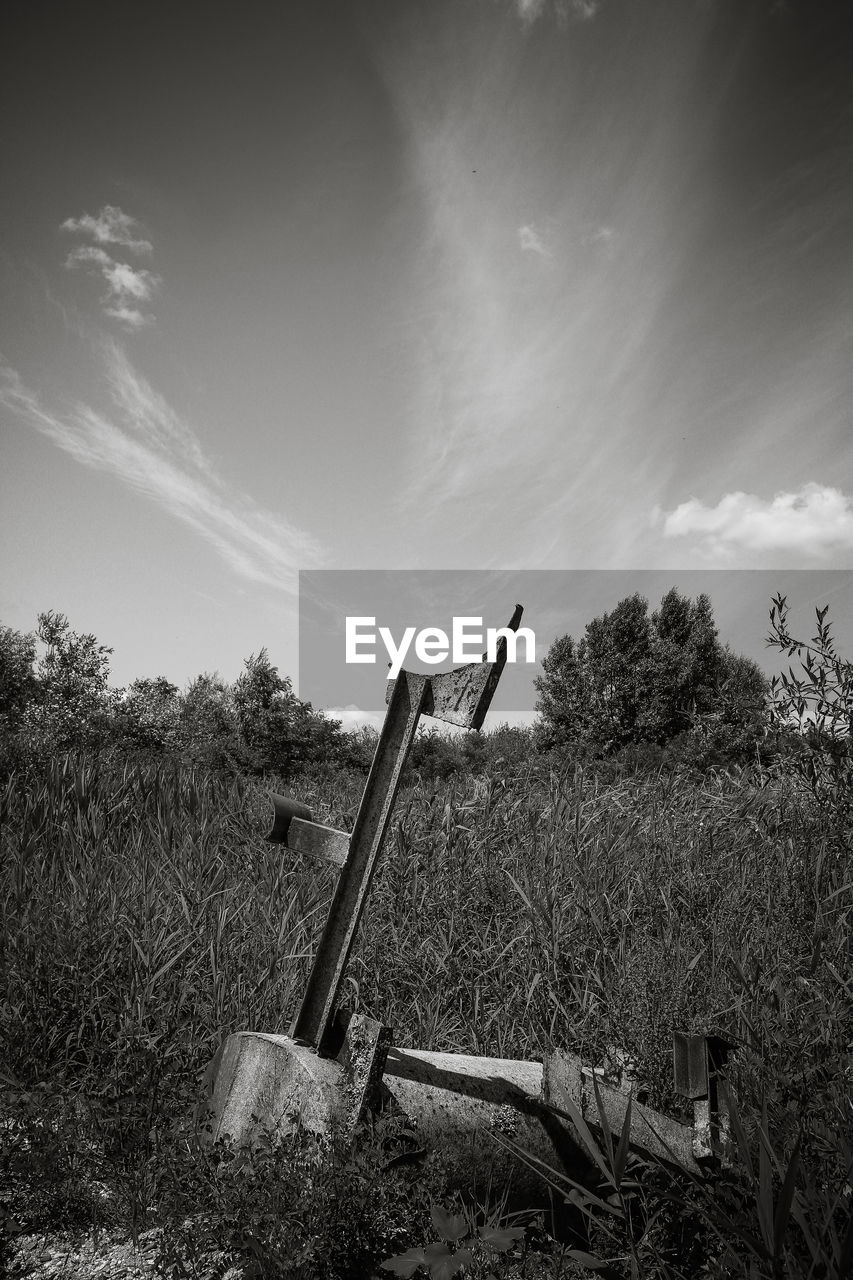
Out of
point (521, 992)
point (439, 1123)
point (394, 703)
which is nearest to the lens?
point (439, 1123)

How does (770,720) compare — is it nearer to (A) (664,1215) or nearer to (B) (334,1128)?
(A) (664,1215)

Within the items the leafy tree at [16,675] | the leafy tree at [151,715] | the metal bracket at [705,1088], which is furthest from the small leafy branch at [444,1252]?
the leafy tree at [16,675]

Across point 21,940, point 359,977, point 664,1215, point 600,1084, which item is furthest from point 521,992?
point 21,940

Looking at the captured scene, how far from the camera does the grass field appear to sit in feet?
5.89

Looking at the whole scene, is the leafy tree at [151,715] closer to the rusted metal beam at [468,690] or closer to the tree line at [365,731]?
the tree line at [365,731]

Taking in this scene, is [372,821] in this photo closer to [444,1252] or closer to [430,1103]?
[430,1103]

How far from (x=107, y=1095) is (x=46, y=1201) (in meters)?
0.47

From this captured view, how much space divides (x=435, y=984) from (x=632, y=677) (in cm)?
2606

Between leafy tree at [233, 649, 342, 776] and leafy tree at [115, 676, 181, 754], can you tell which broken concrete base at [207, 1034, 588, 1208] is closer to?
leafy tree at [233, 649, 342, 776]

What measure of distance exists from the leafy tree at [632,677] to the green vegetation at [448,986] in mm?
21397

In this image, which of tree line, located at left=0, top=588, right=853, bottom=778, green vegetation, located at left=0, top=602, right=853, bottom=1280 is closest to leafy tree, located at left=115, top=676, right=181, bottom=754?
tree line, located at left=0, top=588, right=853, bottom=778

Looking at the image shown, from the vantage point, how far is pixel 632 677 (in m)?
28.3

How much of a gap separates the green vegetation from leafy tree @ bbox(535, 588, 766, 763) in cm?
2140

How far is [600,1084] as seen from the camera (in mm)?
2113
